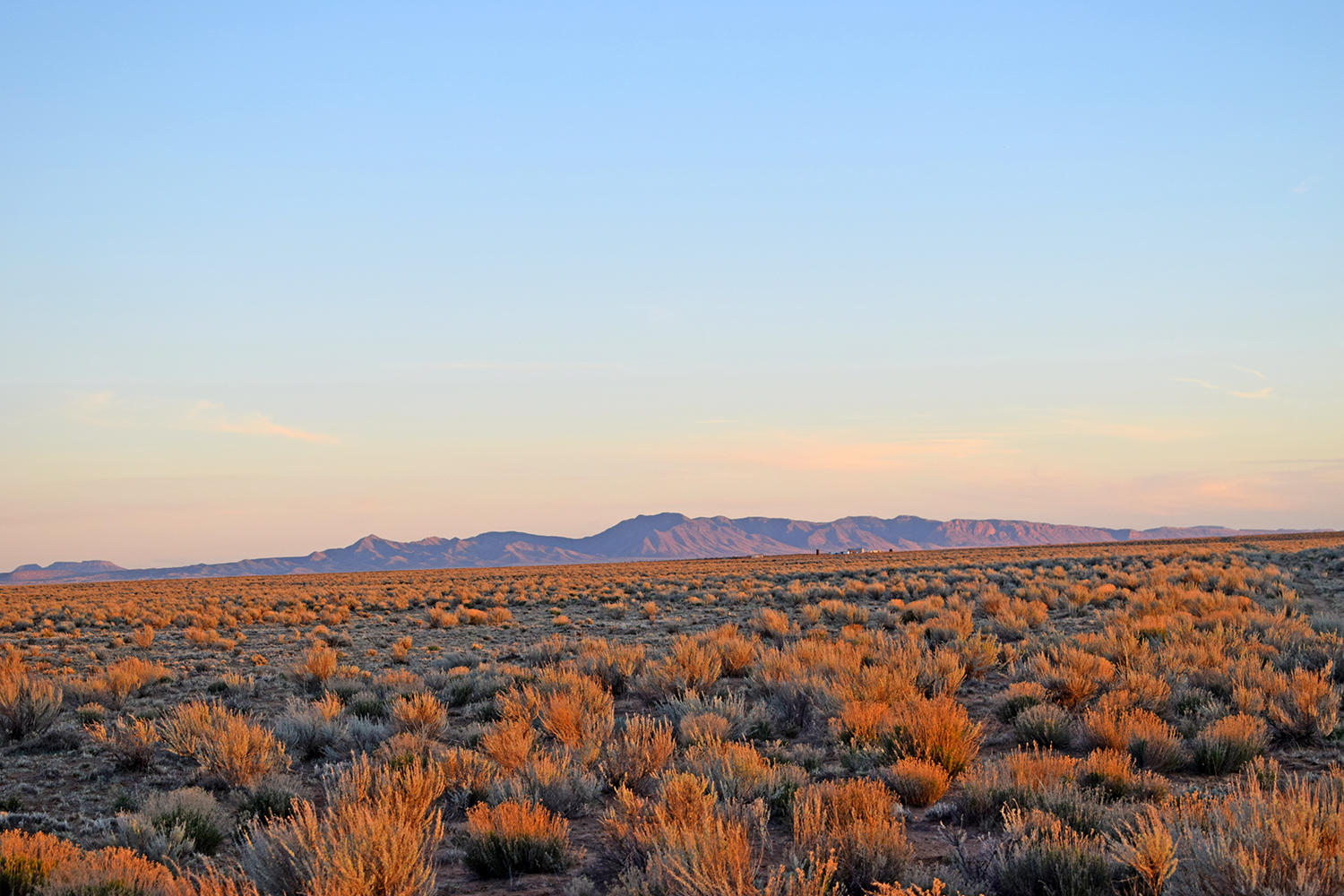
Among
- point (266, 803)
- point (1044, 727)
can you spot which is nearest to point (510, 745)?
point (266, 803)

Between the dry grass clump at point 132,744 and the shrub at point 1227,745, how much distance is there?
10660mm

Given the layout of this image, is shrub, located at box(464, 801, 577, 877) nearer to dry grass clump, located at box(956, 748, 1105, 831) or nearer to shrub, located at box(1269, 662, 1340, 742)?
dry grass clump, located at box(956, 748, 1105, 831)

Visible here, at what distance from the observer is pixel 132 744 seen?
30.7ft

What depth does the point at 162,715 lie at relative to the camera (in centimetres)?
1165

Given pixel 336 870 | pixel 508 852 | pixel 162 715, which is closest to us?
pixel 336 870

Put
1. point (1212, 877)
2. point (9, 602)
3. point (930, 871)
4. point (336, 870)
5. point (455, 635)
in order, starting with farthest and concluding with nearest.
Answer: point (9, 602) < point (455, 635) < point (930, 871) < point (336, 870) < point (1212, 877)

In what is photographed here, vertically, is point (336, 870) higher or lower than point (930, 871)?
higher

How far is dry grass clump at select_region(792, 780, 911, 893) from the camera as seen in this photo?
5.24 meters

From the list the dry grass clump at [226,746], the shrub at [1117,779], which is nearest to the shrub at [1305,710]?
the shrub at [1117,779]

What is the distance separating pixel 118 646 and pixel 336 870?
20071 millimetres

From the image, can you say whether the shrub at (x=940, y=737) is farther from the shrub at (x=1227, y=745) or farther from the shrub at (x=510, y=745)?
the shrub at (x=510, y=745)

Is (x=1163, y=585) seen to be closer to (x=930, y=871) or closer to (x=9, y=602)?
(x=930, y=871)

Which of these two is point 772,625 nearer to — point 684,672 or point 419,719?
point 684,672

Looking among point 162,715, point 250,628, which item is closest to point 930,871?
point 162,715
